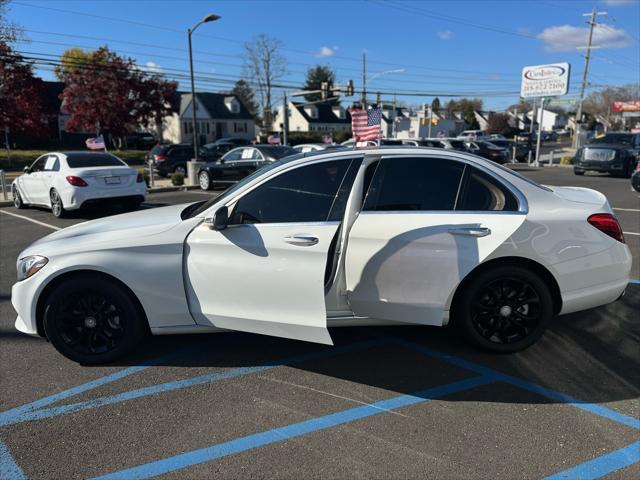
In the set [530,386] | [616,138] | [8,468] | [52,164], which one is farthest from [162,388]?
[616,138]

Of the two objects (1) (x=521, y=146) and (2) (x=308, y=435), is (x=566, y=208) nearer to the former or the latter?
(2) (x=308, y=435)

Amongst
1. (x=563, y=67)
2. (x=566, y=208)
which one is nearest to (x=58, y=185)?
(x=566, y=208)

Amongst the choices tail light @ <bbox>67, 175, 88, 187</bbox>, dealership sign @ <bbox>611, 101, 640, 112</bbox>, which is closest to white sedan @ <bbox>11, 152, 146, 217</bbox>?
Result: tail light @ <bbox>67, 175, 88, 187</bbox>

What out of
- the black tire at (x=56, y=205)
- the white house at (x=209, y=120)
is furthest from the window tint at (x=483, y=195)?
the white house at (x=209, y=120)

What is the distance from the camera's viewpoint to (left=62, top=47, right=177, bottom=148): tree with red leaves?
3622 cm

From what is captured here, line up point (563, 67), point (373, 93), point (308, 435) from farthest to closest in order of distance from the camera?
point (373, 93) → point (563, 67) → point (308, 435)

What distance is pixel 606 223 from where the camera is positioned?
153 inches

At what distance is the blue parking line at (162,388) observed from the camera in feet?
10.4

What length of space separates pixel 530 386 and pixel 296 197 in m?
2.21

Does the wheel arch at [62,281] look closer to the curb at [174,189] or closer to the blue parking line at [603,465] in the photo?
the blue parking line at [603,465]

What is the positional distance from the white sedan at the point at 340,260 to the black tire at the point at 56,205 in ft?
25.2

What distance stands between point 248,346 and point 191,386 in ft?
2.43

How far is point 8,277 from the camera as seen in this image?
6254mm

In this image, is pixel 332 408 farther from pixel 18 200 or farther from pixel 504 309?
pixel 18 200
